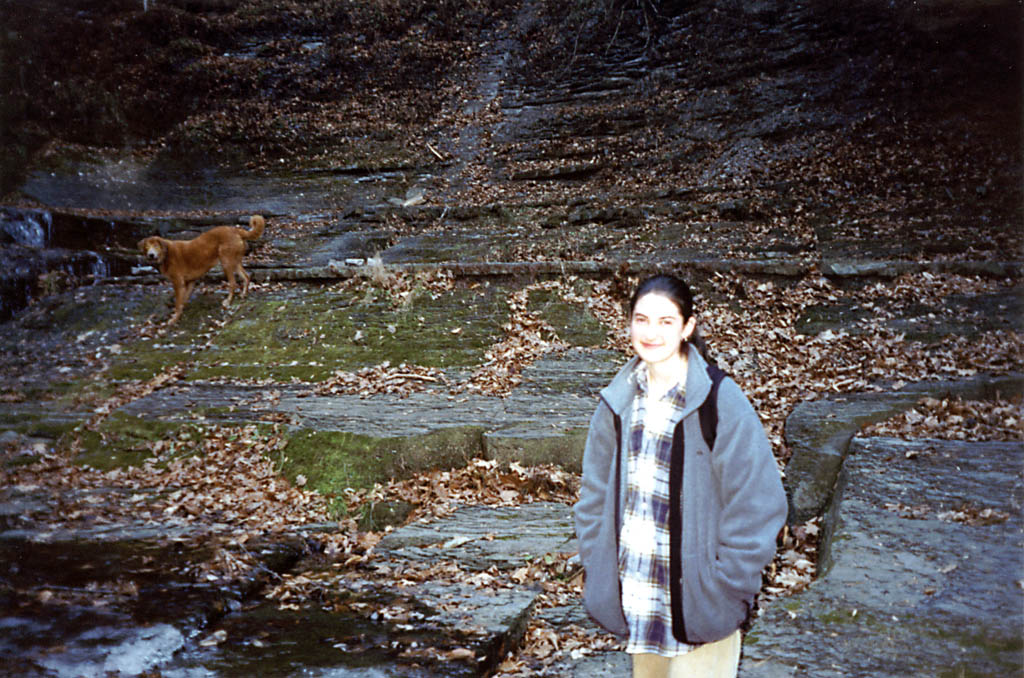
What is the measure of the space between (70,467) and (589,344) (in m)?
5.58

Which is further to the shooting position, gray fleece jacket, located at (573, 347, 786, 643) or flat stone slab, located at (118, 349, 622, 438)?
flat stone slab, located at (118, 349, 622, 438)

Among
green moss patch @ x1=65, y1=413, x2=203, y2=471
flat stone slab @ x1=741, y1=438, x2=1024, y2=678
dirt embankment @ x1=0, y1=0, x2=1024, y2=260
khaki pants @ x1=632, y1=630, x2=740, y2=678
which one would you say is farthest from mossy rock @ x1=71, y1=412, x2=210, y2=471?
dirt embankment @ x1=0, y1=0, x2=1024, y2=260

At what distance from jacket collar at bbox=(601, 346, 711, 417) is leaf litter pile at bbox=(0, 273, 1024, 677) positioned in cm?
201

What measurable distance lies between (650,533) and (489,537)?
9.90 feet

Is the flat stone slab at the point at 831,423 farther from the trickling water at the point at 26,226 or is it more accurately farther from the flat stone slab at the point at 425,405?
the trickling water at the point at 26,226

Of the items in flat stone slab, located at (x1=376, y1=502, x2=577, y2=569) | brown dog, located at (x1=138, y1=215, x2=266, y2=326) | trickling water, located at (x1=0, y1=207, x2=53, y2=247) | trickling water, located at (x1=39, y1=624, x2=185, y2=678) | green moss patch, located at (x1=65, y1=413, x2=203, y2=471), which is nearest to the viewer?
trickling water, located at (x1=39, y1=624, x2=185, y2=678)

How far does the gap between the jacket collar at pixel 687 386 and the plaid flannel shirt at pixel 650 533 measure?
0.21ft

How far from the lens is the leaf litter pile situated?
13.9ft

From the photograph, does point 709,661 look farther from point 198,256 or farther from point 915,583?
point 198,256

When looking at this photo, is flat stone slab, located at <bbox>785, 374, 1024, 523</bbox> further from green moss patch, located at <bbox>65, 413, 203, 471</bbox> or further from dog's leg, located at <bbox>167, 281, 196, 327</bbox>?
dog's leg, located at <bbox>167, 281, 196, 327</bbox>

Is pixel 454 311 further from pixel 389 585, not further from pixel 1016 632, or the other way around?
pixel 1016 632

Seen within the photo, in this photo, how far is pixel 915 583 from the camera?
10.6 feet

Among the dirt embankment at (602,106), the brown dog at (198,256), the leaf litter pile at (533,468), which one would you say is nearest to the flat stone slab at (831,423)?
the leaf litter pile at (533,468)

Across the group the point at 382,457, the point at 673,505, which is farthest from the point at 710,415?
the point at 382,457
